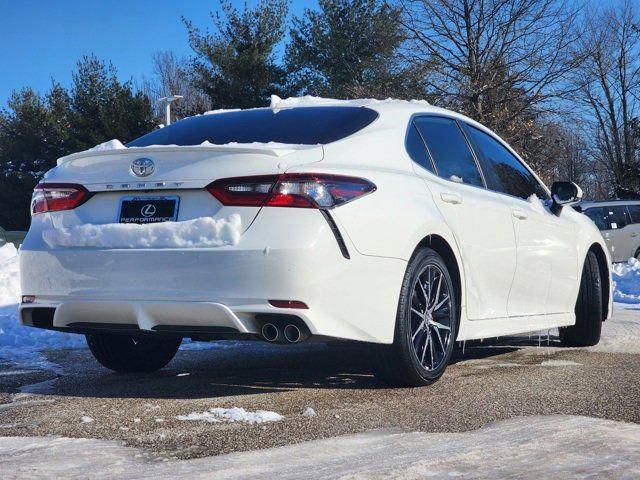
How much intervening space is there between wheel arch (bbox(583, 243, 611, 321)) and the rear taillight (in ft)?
11.4

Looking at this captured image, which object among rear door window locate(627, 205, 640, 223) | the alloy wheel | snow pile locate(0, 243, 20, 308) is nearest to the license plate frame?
the alloy wheel

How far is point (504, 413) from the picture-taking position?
379 centimetres

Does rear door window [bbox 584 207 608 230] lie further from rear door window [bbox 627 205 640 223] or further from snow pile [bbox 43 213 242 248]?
snow pile [bbox 43 213 242 248]

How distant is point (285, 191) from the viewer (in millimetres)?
3928

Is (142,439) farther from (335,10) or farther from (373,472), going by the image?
(335,10)

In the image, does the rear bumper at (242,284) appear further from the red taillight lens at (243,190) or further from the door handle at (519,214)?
the door handle at (519,214)

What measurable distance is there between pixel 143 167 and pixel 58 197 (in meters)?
0.52

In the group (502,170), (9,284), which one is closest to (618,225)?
(9,284)

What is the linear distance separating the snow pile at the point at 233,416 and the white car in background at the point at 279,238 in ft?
1.12

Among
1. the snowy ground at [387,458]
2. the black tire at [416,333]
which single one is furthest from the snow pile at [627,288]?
the snowy ground at [387,458]

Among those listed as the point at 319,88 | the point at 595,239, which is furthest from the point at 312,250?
the point at 319,88

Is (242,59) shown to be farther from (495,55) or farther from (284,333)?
(284,333)

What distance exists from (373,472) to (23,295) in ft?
7.85

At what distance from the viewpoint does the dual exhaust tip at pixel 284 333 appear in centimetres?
392
